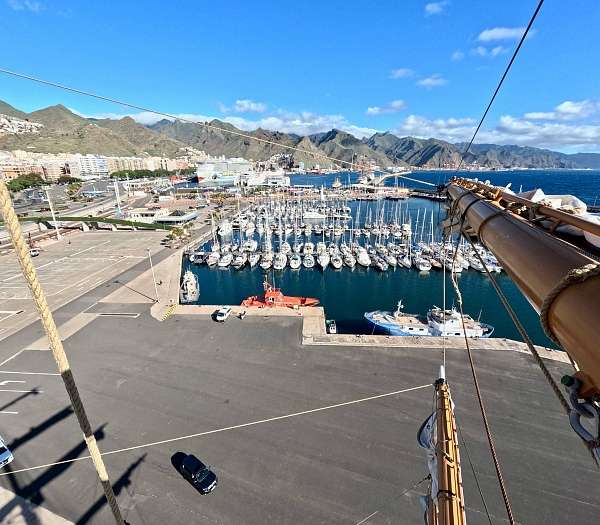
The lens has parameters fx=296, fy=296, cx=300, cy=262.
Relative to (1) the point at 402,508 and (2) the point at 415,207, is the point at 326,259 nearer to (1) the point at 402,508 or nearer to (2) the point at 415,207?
(1) the point at 402,508

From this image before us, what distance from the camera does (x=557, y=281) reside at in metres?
2.05

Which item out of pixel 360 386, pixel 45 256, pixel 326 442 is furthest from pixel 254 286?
pixel 45 256

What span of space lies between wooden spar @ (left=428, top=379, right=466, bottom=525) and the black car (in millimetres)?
10360

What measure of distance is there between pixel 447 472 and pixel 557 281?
249cm

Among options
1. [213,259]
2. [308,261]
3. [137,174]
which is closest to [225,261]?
[213,259]

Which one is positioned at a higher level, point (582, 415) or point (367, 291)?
point (582, 415)

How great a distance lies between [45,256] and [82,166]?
15148 cm

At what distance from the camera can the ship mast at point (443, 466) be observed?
291 cm

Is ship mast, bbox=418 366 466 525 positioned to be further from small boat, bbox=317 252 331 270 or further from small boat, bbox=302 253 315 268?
small boat, bbox=302 253 315 268

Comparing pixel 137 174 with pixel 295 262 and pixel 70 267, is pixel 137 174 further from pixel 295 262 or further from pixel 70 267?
pixel 295 262

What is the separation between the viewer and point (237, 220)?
62.7 metres

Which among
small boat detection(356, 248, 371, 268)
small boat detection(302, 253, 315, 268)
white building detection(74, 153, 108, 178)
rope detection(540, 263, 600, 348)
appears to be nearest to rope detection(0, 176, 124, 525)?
rope detection(540, 263, 600, 348)

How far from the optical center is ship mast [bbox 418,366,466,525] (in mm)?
2908

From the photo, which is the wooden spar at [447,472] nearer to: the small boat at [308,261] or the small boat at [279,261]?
the small boat at [279,261]
